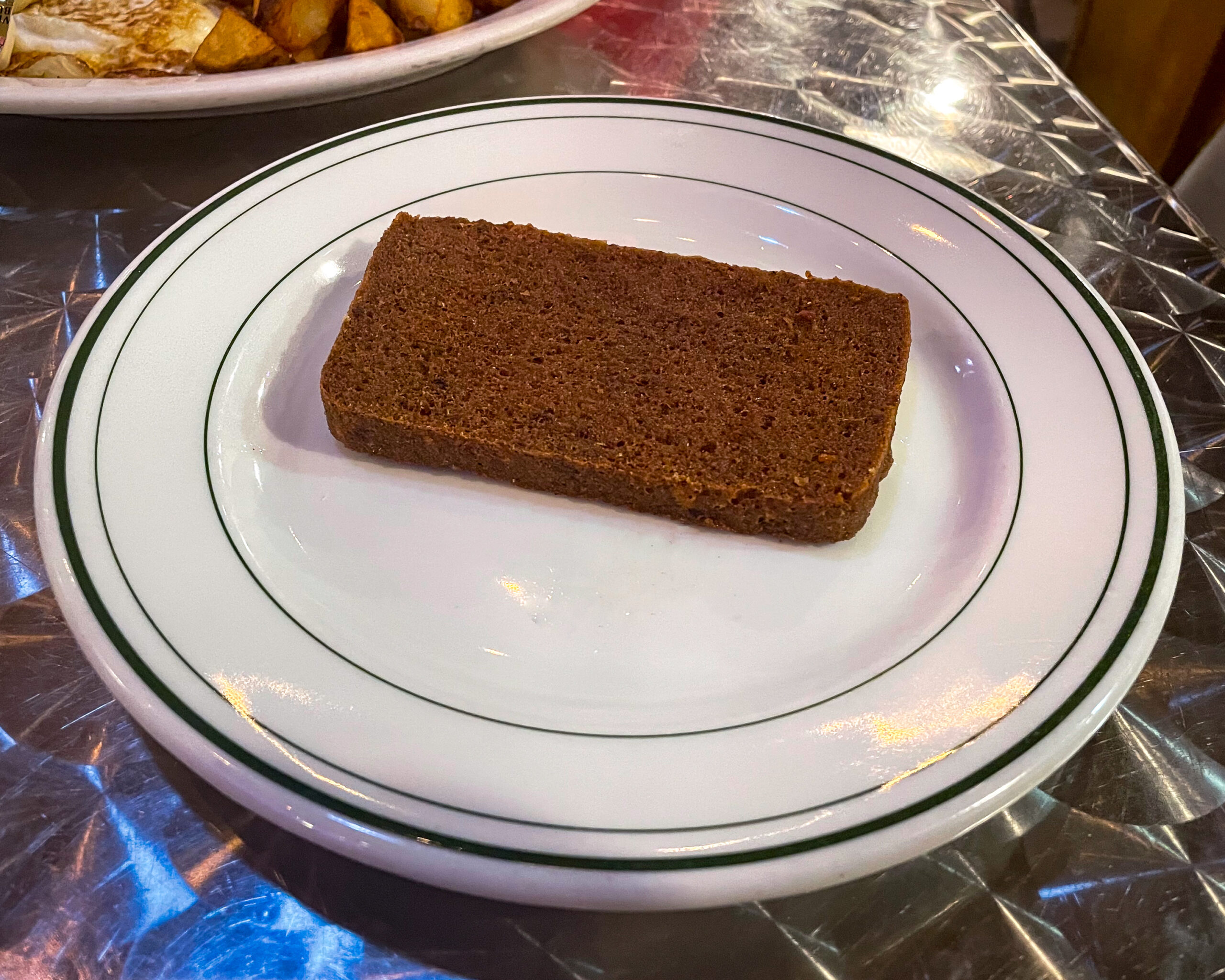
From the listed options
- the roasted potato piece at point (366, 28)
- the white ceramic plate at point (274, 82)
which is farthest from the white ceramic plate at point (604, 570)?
the roasted potato piece at point (366, 28)

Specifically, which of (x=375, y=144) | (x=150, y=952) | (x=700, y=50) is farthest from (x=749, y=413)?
(x=700, y=50)

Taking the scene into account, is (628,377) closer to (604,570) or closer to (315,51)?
(604,570)

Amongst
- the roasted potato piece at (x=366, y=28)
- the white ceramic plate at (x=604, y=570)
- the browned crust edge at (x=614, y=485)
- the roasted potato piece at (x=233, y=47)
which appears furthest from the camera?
the roasted potato piece at (x=366, y=28)

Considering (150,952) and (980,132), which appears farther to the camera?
(980,132)

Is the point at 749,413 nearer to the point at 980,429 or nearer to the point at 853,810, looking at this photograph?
the point at 980,429

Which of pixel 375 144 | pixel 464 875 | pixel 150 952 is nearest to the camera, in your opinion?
pixel 464 875

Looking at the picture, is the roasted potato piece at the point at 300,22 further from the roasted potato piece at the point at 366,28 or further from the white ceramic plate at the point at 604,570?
the white ceramic plate at the point at 604,570
